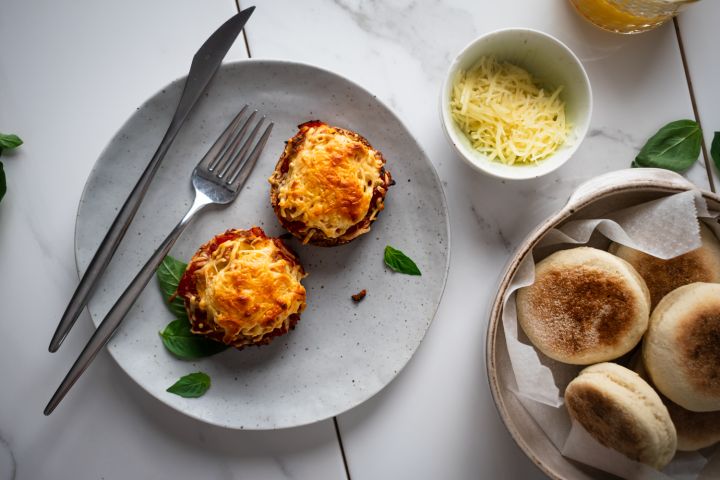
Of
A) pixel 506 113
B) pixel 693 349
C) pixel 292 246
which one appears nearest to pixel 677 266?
pixel 693 349

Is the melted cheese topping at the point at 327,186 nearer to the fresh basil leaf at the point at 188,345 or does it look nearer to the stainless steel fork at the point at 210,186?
the stainless steel fork at the point at 210,186

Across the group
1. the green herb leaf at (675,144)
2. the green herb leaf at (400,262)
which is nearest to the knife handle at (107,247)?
the green herb leaf at (400,262)

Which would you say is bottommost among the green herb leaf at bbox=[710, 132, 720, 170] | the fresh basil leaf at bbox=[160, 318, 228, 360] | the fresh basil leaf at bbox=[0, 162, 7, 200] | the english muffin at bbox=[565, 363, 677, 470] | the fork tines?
the english muffin at bbox=[565, 363, 677, 470]

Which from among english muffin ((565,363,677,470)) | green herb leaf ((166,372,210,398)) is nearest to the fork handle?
green herb leaf ((166,372,210,398))

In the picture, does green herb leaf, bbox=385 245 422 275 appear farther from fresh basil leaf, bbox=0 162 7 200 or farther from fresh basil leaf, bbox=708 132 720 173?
fresh basil leaf, bbox=0 162 7 200

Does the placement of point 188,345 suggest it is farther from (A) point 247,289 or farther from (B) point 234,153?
(B) point 234,153

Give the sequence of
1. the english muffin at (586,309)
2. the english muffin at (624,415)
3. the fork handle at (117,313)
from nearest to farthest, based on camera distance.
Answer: the english muffin at (624,415), the english muffin at (586,309), the fork handle at (117,313)

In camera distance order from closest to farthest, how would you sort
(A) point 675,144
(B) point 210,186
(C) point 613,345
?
(C) point 613,345 < (B) point 210,186 < (A) point 675,144
